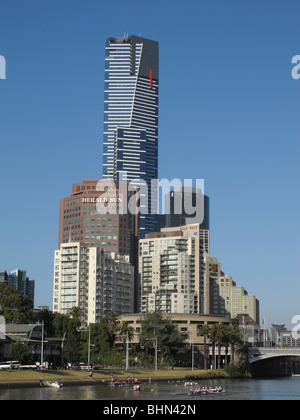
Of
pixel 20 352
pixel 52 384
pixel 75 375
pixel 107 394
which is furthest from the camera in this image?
pixel 20 352

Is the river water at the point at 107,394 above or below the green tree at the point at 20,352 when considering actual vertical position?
below

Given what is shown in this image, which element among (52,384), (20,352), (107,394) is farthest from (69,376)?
(107,394)

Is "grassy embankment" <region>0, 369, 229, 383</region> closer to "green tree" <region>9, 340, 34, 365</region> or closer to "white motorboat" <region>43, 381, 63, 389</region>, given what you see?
"white motorboat" <region>43, 381, 63, 389</region>

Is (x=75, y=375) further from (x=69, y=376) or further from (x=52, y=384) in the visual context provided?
(x=52, y=384)

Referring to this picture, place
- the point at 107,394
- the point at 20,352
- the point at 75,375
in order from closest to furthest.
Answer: the point at 107,394, the point at 75,375, the point at 20,352

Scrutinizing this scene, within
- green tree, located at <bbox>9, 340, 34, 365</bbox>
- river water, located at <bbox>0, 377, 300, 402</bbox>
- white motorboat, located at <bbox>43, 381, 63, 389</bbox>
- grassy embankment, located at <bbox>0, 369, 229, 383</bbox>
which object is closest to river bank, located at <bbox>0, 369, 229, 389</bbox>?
grassy embankment, located at <bbox>0, 369, 229, 383</bbox>

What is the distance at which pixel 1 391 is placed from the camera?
392 ft

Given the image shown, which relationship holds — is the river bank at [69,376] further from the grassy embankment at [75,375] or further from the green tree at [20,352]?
the green tree at [20,352]

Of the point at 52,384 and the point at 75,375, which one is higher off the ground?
the point at 52,384

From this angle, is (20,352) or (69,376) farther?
(20,352)

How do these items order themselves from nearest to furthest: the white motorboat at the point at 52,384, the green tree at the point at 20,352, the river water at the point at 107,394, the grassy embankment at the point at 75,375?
the river water at the point at 107,394 < the white motorboat at the point at 52,384 < the grassy embankment at the point at 75,375 < the green tree at the point at 20,352

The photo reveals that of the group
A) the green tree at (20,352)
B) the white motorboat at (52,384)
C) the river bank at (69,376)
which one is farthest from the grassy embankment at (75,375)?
the green tree at (20,352)

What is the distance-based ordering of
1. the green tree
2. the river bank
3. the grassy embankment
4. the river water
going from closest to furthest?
the river water → the river bank → the grassy embankment → the green tree
